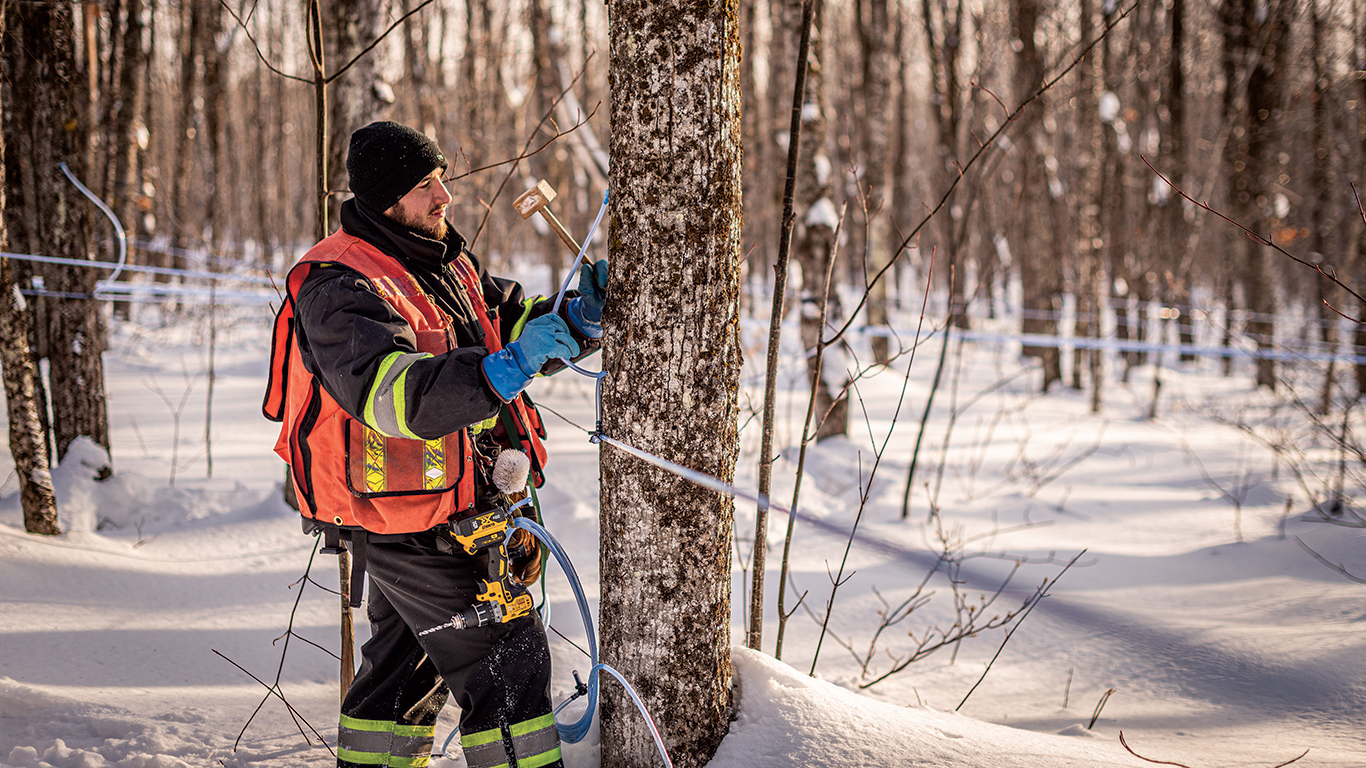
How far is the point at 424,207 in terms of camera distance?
194cm

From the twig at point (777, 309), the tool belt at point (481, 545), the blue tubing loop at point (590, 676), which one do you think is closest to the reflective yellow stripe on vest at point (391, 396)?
the tool belt at point (481, 545)

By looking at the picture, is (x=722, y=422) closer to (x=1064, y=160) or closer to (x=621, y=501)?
(x=621, y=501)

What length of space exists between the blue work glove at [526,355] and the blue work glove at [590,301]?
335mm

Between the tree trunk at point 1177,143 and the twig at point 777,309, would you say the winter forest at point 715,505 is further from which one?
the tree trunk at point 1177,143

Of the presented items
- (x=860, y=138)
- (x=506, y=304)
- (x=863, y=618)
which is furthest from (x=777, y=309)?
(x=860, y=138)

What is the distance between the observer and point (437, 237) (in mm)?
1980

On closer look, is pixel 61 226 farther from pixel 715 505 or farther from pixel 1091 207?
pixel 1091 207

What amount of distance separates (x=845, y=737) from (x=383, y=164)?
1.82 meters

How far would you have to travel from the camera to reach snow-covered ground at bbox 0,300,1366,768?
2.07 metres

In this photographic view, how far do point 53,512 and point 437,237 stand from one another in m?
3.03

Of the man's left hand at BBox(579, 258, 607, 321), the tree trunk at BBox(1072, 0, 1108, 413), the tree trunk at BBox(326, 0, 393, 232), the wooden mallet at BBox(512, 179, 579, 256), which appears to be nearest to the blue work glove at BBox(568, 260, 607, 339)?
the man's left hand at BBox(579, 258, 607, 321)

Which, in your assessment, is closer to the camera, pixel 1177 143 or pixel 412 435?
pixel 412 435

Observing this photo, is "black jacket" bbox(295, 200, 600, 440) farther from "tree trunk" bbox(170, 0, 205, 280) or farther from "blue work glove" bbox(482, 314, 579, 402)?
"tree trunk" bbox(170, 0, 205, 280)

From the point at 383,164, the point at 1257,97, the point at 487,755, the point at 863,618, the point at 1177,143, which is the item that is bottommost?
the point at 863,618
